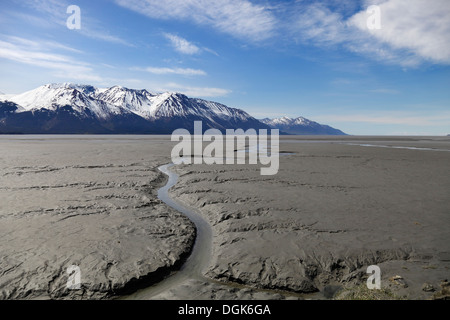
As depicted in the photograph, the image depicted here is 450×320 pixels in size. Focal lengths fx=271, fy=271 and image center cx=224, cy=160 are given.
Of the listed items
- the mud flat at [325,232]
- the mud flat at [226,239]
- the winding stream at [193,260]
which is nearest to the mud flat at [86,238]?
the mud flat at [226,239]

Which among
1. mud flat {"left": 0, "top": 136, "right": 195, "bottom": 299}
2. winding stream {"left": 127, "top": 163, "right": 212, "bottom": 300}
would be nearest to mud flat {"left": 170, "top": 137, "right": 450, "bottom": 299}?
winding stream {"left": 127, "top": 163, "right": 212, "bottom": 300}

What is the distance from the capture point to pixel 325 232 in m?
5.95

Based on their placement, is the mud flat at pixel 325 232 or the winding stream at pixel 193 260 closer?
the winding stream at pixel 193 260

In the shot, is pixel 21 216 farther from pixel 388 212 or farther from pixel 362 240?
pixel 388 212

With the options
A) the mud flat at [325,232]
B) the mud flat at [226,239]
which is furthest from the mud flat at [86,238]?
the mud flat at [325,232]

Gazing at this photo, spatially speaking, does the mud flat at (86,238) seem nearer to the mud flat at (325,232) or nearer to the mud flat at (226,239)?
the mud flat at (226,239)

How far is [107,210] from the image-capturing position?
731 cm

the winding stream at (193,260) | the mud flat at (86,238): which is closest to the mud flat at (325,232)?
the winding stream at (193,260)

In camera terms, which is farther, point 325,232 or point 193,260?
point 325,232

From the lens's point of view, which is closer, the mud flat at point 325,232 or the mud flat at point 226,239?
the mud flat at point 226,239

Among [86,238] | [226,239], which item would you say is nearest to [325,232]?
[226,239]

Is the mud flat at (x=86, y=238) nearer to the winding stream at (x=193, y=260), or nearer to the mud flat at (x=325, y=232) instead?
the winding stream at (x=193, y=260)

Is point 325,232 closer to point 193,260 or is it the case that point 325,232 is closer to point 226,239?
point 226,239

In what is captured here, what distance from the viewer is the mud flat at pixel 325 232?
4.32 m
